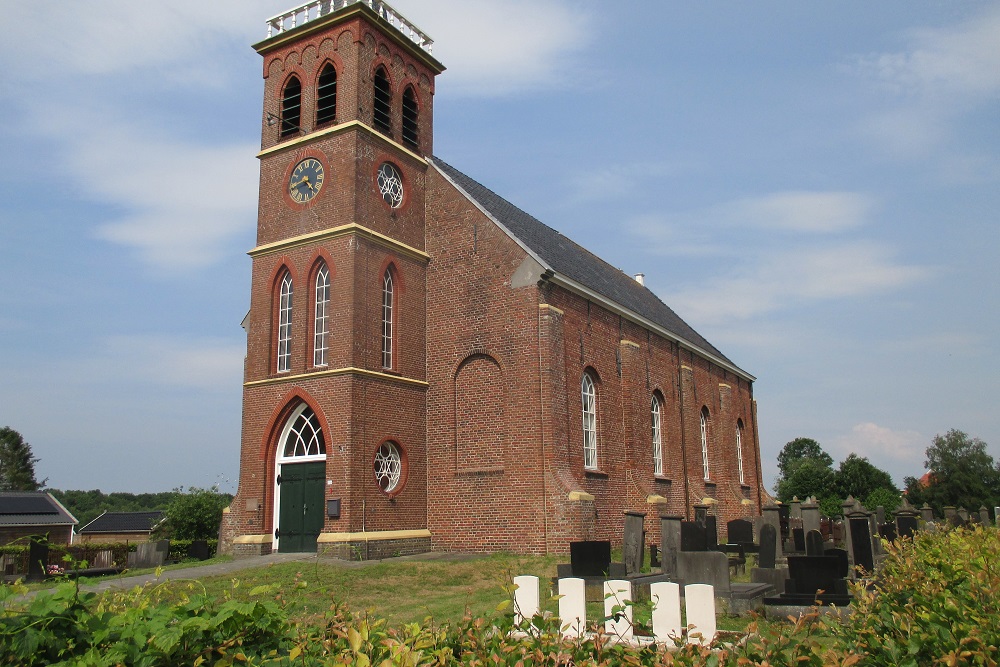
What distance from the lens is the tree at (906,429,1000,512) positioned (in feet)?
205

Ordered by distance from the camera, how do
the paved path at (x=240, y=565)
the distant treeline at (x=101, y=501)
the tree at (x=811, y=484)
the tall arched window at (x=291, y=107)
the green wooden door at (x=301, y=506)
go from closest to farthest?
→ the paved path at (x=240, y=565), the green wooden door at (x=301, y=506), the tall arched window at (x=291, y=107), the tree at (x=811, y=484), the distant treeline at (x=101, y=501)

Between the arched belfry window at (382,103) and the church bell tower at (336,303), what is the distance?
Answer: 4 cm

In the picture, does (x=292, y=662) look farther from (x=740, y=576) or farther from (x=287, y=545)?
(x=287, y=545)

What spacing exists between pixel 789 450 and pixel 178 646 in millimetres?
114820

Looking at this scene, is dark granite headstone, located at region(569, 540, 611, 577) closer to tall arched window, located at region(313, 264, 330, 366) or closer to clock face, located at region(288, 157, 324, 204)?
tall arched window, located at region(313, 264, 330, 366)

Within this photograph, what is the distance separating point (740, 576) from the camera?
1590 centimetres

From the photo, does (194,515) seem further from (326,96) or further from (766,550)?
(766,550)

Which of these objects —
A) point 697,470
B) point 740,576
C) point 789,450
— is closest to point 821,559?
point 740,576

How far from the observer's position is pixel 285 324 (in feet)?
65.8

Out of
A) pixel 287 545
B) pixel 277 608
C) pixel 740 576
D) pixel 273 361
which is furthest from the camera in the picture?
pixel 273 361

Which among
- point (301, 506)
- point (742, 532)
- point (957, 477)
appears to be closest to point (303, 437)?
point (301, 506)

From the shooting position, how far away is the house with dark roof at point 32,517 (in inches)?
1783

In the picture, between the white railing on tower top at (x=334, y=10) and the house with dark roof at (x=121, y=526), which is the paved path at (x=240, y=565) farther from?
the house with dark roof at (x=121, y=526)

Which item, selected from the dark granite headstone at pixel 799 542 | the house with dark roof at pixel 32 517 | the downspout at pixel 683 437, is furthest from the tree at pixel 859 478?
the house with dark roof at pixel 32 517
